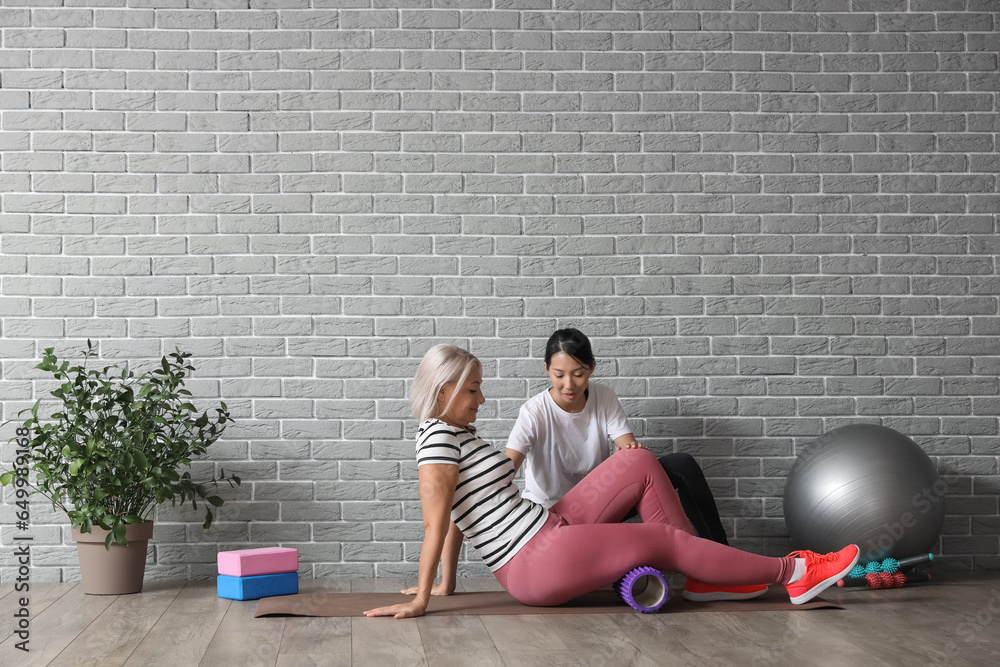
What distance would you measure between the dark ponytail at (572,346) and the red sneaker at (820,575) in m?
0.91

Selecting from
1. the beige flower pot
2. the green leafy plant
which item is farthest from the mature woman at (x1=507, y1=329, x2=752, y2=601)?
the beige flower pot

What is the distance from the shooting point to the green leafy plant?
2.87 m

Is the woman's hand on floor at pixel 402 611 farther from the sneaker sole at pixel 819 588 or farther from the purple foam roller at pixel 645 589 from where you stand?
the sneaker sole at pixel 819 588

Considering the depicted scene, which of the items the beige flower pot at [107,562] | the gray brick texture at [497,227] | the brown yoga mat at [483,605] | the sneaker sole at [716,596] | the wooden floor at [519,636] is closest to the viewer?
the wooden floor at [519,636]

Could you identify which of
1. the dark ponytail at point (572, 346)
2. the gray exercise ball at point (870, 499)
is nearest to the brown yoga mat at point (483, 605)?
the gray exercise ball at point (870, 499)

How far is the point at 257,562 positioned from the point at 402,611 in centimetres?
65

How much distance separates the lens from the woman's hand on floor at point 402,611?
2471mm

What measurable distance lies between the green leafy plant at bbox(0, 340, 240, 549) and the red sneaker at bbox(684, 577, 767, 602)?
1.61 meters

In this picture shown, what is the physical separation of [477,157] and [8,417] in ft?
6.68

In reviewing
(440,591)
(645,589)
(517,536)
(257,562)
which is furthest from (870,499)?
(257,562)

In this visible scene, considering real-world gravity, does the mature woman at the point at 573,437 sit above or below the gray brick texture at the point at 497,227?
below

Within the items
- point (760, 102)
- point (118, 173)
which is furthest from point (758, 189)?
point (118, 173)

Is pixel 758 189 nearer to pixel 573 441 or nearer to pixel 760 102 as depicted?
pixel 760 102

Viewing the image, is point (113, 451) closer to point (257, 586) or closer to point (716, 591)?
point (257, 586)
